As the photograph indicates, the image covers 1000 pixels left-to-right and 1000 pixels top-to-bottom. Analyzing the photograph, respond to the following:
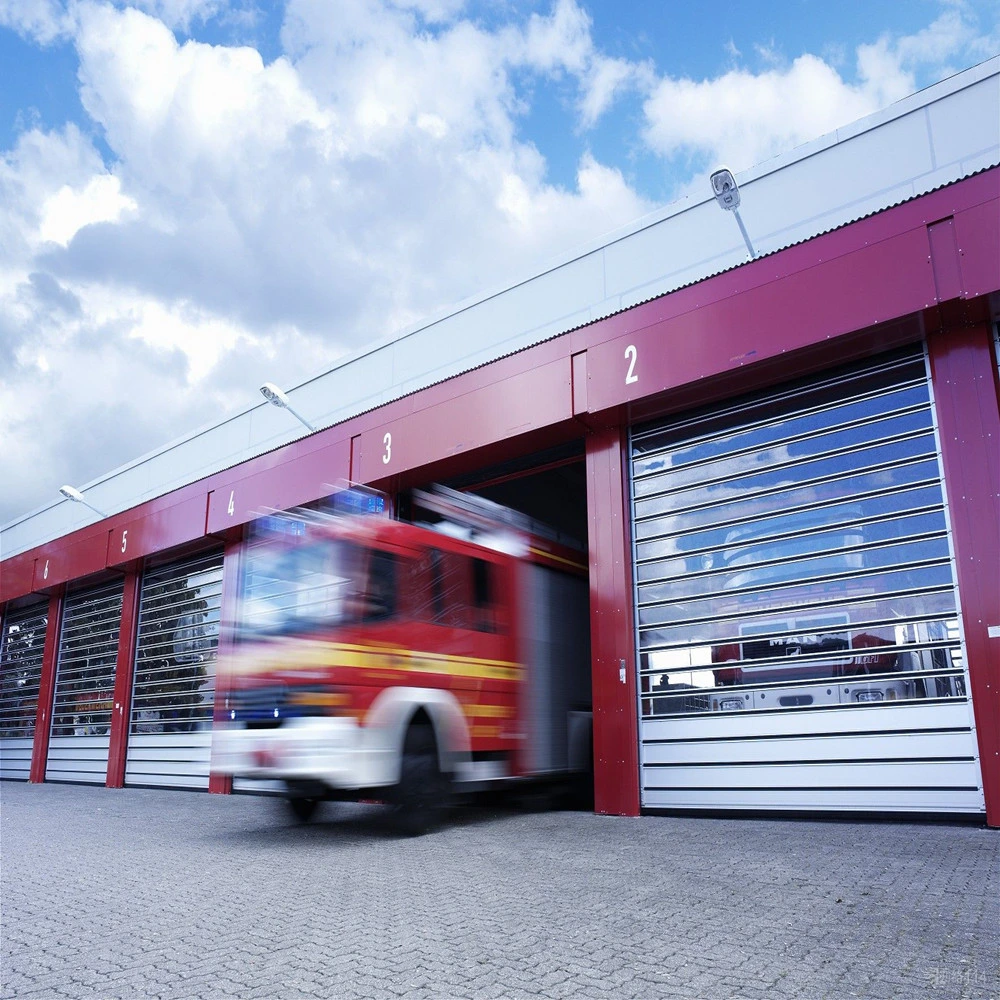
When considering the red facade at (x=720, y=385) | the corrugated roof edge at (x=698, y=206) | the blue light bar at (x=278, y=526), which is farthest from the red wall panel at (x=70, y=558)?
the blue light bar at (x=278, y=526)

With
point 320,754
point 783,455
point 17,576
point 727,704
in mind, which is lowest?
point 320,754

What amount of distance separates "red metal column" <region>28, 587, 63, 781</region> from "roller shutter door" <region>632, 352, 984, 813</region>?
16.2 metres

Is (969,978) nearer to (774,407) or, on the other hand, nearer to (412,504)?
(774,407)

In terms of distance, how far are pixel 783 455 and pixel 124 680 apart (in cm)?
1416

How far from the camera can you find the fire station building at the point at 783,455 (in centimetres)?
755

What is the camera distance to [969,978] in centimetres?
344

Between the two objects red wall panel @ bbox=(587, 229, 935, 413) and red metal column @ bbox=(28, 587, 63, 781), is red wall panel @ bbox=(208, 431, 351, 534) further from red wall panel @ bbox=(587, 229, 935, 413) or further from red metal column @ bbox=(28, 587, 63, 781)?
red metal column @ bbox=(28, 587, 63, 781)

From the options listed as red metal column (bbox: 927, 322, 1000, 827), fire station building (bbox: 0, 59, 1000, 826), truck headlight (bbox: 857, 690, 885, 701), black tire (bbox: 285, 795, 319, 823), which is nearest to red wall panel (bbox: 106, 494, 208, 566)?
fire station building (bbox: 0, 59, 1000, 826)

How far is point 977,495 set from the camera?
292 inches

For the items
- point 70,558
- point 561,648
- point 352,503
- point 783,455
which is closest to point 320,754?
point 352,503

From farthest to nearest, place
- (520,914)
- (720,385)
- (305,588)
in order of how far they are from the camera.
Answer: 1. (720,385)
2. (305,588)
3. (520,914)

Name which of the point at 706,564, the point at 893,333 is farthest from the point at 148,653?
the point at 893,333

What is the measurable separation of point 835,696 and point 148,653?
13.7 metres

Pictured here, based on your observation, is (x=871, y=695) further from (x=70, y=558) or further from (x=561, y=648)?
(x=70, y=558)
